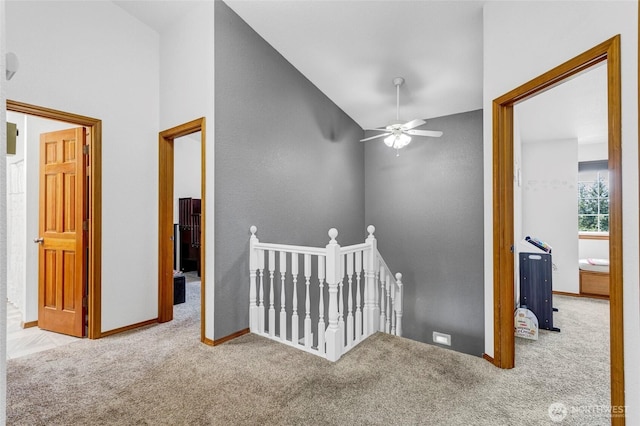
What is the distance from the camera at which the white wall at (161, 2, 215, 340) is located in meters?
2.75

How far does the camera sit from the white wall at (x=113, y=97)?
2.58 m

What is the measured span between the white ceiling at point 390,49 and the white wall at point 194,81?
18cm

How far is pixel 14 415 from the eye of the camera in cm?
176

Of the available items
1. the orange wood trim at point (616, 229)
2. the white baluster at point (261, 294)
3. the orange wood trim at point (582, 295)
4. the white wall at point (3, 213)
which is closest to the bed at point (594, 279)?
the orange wood trim at point (582, 295)

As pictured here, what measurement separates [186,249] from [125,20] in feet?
14.3

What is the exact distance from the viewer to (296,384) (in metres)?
2.05

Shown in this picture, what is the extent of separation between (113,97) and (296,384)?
3.16 m

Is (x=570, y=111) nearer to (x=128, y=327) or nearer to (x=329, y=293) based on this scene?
(x=329, y=293)

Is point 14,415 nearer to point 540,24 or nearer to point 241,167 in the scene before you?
point 241,167

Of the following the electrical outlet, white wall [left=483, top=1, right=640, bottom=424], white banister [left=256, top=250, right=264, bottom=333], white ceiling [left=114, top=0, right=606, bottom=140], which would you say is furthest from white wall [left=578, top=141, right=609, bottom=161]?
white banister [left=256, top=250, right=264, bottom=333]

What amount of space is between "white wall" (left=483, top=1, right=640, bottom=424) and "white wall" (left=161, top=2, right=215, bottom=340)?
234 cm

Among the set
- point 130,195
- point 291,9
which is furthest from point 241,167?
point 291,9

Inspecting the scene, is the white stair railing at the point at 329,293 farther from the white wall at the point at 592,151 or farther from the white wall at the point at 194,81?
the white wall at the point at 592,151

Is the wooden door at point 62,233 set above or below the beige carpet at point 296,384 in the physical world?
above
